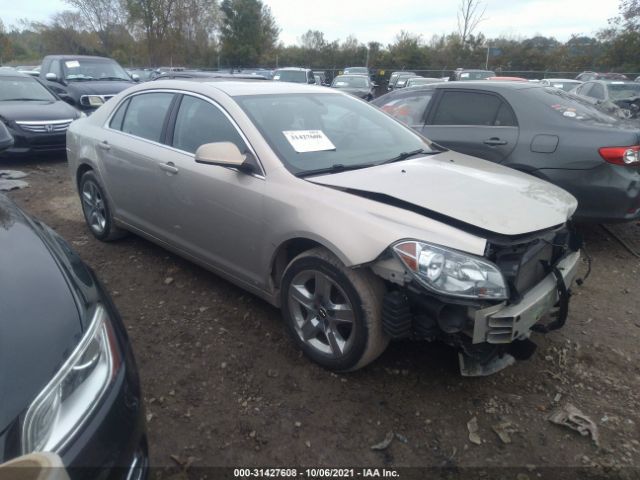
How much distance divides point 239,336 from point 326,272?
96 centimetres

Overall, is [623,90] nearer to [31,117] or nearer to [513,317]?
[513,317]

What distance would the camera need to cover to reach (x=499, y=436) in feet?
7.90

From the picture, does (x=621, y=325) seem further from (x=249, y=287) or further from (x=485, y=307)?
(x=249, y=287)

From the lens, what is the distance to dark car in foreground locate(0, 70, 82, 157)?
319 inches

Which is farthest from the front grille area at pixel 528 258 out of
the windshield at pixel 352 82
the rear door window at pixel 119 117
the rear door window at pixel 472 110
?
the windshield at pixel 352 82

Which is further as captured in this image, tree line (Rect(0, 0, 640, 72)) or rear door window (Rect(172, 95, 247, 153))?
tree line (Rect(0, 0, 640, 72))

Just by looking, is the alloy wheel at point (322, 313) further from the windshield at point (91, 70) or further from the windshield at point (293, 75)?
the windshield at point (293, 75)

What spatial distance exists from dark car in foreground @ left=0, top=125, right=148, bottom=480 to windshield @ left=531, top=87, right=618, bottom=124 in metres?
4.44

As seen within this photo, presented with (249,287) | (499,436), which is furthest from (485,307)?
(249,287)

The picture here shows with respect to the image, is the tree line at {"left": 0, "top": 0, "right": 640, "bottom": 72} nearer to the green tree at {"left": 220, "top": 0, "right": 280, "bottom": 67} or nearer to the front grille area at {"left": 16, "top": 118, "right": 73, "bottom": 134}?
the green tree at {"left": 220, "top": 0, "right": 280, "bottom": 67}

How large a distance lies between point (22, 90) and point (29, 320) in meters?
9.54

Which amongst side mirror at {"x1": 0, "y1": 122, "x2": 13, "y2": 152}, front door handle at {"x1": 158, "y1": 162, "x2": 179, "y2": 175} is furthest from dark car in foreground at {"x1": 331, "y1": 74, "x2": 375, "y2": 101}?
front door handle at {"x1": 158, "y1": 162, "x2": 179, "y2": 175}

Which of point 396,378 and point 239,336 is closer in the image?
point 396,378

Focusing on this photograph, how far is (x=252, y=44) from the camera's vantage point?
137 feet
